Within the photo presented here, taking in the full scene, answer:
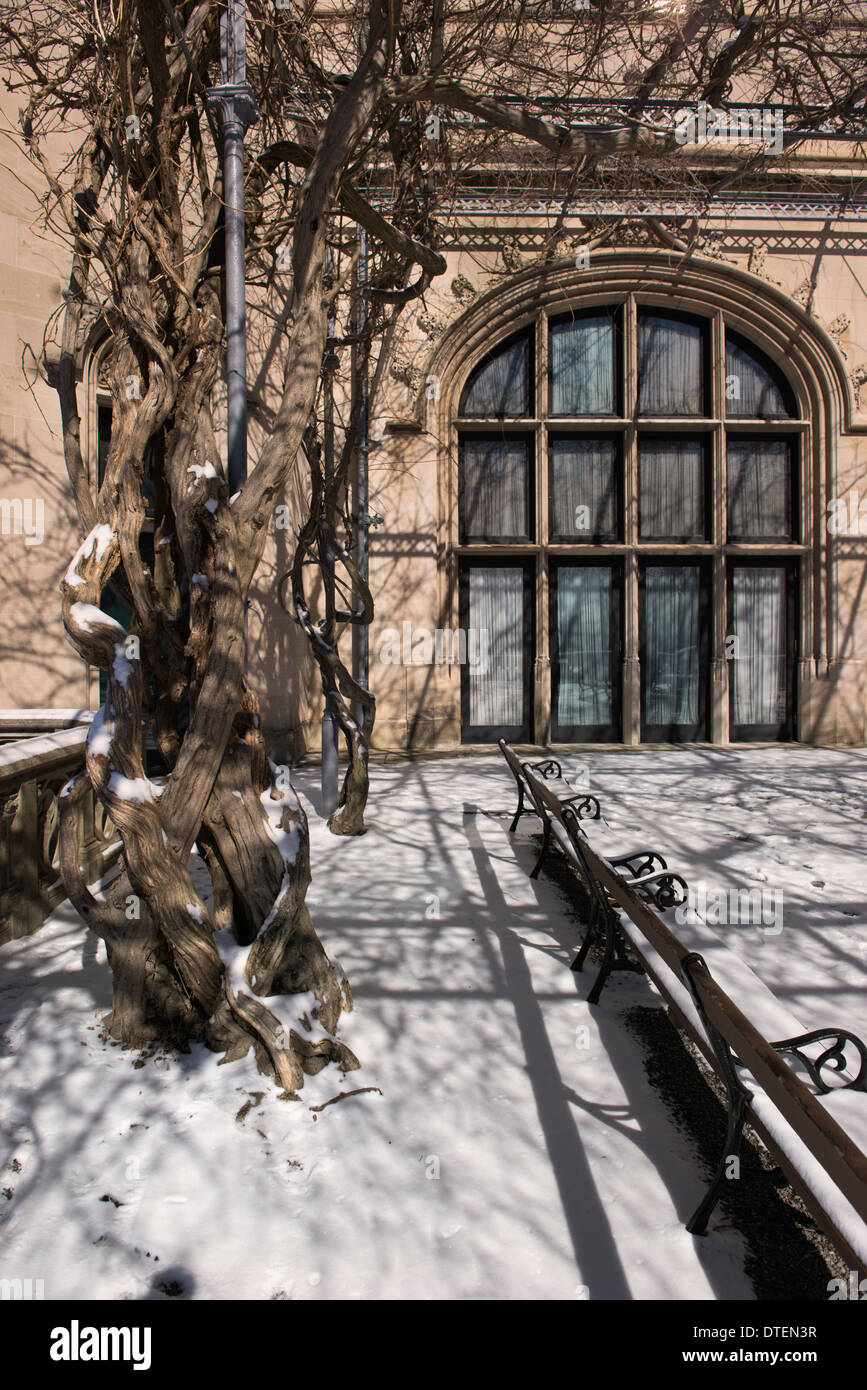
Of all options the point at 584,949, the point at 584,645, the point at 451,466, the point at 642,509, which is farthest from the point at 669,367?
the point at 584,949

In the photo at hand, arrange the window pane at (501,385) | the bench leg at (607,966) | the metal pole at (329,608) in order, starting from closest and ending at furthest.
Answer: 1. the bench leg at (607,966)
2. the metal pole at (329,608)
3. the window pane at (501,385)

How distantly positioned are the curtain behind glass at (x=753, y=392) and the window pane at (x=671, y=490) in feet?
2.32

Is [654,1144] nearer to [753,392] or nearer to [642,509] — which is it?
[642,509]

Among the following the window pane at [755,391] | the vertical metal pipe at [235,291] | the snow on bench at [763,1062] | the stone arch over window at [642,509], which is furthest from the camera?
the window pane at [755,391]

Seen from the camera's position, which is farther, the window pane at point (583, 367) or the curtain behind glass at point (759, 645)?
the curtain behind glass at point (759, 645)

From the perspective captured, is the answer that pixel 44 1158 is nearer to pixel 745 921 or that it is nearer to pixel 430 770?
pixel 745 921

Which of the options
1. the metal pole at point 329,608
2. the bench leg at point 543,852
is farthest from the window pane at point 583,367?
the bench leg at point 543,852

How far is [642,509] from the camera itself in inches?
437

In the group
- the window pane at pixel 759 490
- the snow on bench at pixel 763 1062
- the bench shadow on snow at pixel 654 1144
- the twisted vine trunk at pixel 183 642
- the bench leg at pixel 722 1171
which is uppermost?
the window pane at pixel 759 490

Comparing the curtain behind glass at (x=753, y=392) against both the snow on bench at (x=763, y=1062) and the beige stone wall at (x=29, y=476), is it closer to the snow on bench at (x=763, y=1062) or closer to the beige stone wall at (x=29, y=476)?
the beige stone wall at (x=29, y=476)

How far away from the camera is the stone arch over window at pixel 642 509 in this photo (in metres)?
10.6

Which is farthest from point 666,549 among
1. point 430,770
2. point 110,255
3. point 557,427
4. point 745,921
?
point 110,255

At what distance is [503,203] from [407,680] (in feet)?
19.1
